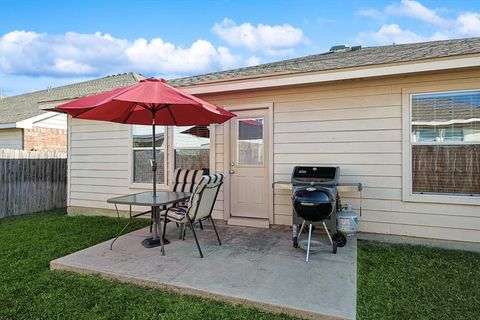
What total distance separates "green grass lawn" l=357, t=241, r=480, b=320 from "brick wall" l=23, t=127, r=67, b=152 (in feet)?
35.4

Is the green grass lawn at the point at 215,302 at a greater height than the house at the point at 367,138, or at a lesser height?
lesser

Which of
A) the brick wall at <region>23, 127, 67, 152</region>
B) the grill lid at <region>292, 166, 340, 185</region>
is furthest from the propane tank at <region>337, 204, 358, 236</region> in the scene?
the brick wall at <region>23, 127, 67, 152</region>

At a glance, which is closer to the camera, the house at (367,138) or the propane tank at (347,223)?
the propane tank at (347,223)

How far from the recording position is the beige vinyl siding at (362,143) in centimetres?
413

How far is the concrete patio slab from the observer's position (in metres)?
2.54

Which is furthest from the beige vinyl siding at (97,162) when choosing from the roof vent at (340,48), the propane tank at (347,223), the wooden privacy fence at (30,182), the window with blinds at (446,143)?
the roof vent at (340,48)

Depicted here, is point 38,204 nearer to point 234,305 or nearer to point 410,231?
point 234,305

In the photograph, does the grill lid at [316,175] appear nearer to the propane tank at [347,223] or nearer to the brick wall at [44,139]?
the propane tank at [347,223]

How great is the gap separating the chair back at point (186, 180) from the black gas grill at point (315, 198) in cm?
164

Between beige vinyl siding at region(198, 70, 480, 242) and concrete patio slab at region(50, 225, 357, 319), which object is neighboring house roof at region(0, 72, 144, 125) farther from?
concrete patio slab at region(50, 225, 357, 319)

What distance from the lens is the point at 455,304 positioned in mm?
2576

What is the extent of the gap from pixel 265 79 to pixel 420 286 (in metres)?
3.41

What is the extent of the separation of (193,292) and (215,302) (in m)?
0.25

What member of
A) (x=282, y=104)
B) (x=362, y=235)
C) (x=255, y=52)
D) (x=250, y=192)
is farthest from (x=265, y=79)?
(x=255, y=52)
